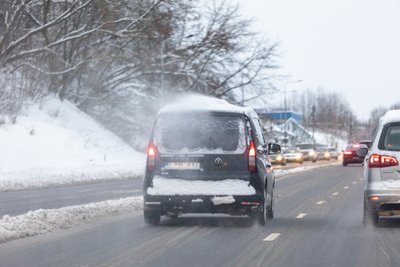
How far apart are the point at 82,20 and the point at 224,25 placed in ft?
35.8

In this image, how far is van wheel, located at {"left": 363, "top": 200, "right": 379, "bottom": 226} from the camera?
550 inches

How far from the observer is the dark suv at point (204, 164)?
553 inches

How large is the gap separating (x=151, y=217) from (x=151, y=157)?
1.05 m

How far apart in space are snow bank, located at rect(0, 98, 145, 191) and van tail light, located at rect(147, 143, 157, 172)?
15.9 metres

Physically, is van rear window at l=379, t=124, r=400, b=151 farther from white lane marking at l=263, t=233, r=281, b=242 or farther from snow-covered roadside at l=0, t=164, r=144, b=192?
snow-covered roadside at l=0, t=164, r=144, b=192

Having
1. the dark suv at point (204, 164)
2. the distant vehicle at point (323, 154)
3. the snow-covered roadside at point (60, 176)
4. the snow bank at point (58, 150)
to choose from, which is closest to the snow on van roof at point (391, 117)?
the dark suv at point (204, 164)

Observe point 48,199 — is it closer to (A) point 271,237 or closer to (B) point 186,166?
(B) point 186,166

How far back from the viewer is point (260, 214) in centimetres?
1448

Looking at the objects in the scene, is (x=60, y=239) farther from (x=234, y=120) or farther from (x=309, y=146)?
(x=309, y=146)

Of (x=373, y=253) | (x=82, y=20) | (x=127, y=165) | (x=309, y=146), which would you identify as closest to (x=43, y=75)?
(x=82, y=20)

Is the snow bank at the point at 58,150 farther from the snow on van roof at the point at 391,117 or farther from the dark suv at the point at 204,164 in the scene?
the snow on van roof at the point at 391,117

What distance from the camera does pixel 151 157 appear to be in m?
14.3

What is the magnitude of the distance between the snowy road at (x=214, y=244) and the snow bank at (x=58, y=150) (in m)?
15.7

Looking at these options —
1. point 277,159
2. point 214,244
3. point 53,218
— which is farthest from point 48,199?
point 277,159
